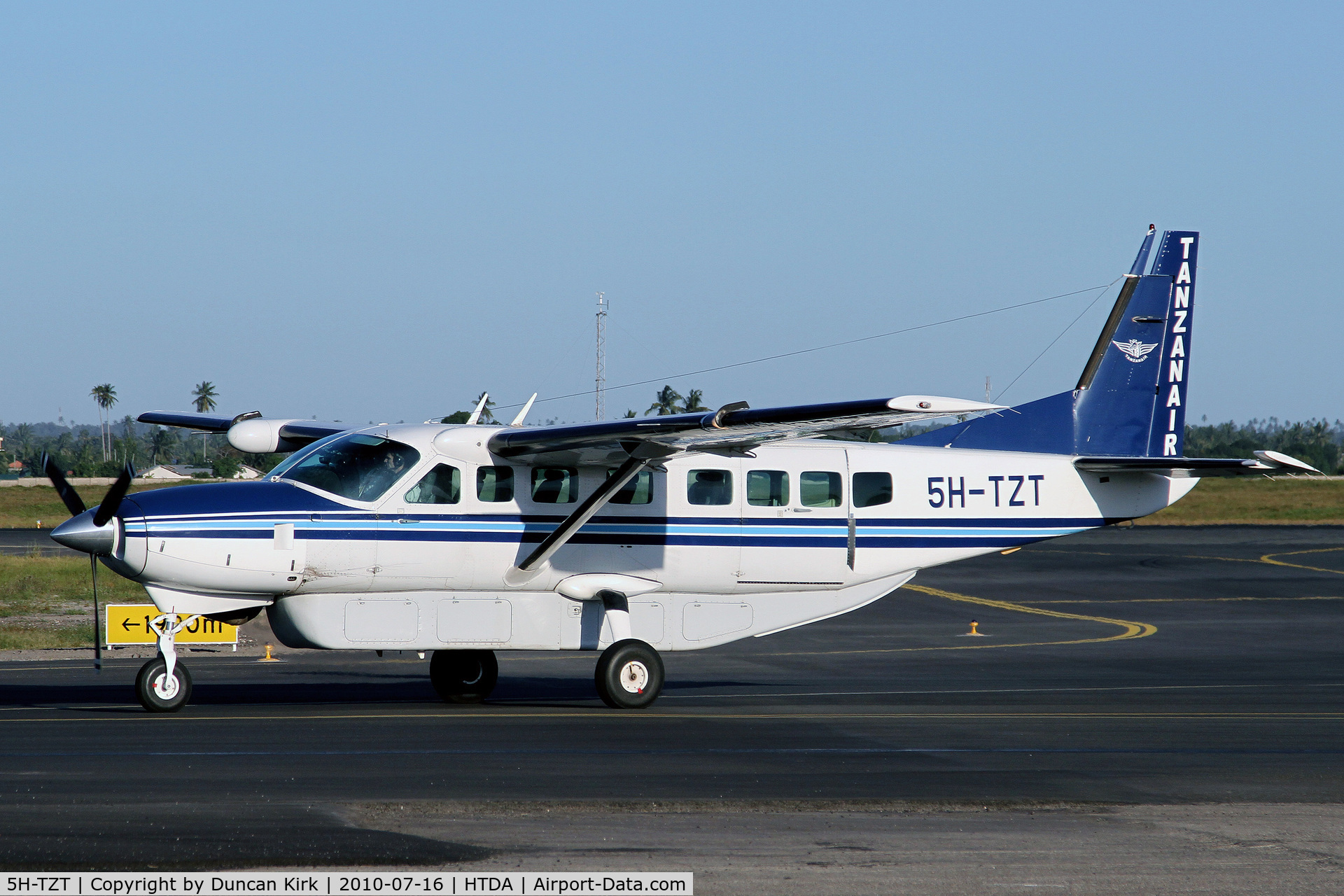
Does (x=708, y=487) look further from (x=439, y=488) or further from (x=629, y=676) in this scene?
(x=439, y=488)

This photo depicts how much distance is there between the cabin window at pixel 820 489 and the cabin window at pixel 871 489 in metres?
0.20

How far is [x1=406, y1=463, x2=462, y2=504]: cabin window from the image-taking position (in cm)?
1384

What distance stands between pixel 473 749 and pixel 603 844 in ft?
11.8

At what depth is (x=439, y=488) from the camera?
45.7ft

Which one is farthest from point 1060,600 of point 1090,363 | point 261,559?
point 261,559

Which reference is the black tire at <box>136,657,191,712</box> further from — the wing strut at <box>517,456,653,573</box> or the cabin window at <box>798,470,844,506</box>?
the cabin window at <box>798,470,844,506</box>

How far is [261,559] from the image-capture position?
42.9ft

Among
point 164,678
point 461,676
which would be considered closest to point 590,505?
point 461,676

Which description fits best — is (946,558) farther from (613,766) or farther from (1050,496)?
(613,766)

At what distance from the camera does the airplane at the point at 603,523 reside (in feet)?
42.5

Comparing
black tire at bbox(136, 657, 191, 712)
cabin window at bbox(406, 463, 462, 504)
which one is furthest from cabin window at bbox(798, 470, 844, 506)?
black tire at bbox(136, 657, 191, 712)

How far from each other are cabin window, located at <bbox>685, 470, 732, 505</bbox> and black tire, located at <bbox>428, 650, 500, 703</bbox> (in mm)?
3123

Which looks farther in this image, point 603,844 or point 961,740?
point 961,740

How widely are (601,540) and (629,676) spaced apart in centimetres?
150
